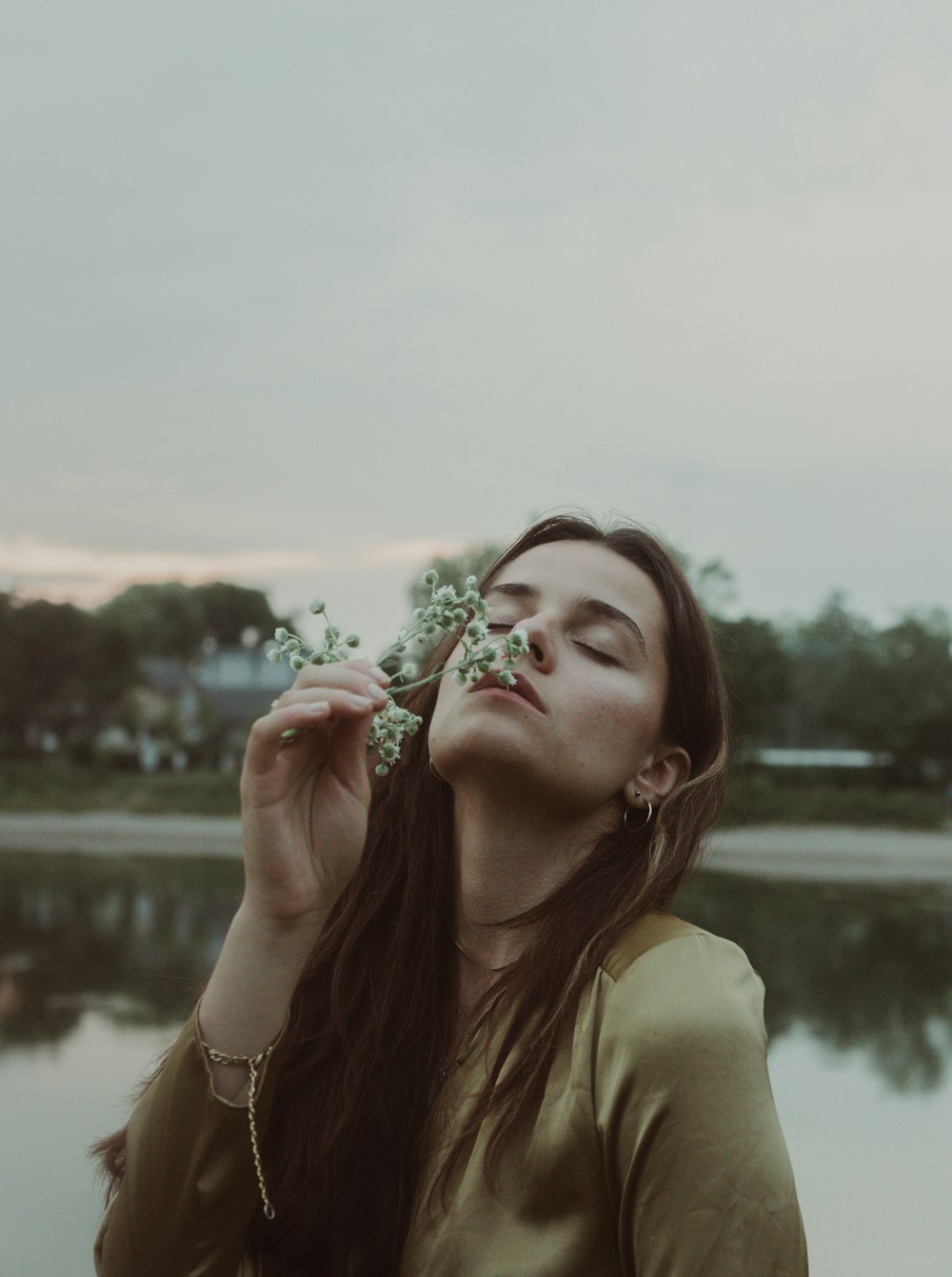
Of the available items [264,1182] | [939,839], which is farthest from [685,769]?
[939,839]

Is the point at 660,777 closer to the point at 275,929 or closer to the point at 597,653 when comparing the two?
the point at 597,653

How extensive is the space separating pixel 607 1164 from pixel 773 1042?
736 cm

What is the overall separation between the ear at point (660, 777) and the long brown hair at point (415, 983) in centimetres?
3

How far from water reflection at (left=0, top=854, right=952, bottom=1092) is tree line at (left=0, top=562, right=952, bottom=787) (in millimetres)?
10112

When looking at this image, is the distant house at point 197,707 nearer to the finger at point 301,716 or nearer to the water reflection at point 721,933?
the water reflection at point 721,933

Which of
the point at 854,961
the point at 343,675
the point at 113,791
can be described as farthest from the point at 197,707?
the point at 343,675

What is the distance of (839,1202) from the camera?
5703mm

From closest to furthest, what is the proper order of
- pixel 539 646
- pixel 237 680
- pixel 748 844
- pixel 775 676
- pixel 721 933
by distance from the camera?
pixel 539 646 → pixel 721 933 → pixel 748 844 → pixel 775 676 → pixel 237 680

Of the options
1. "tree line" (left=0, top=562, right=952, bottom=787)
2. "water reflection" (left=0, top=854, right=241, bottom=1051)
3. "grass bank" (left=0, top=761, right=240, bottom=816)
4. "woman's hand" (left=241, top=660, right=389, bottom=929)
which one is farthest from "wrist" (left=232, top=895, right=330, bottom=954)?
"grass bank" (left=0, top=761, right=240, bottom=816)

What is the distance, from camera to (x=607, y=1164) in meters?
1.71

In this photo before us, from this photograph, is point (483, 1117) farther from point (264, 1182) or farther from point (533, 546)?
point (533, 546)

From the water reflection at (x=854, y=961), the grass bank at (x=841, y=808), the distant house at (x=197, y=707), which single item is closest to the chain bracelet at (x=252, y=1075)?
the water reflection at (x=854, y=961)

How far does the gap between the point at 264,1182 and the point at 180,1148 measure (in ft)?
0.57

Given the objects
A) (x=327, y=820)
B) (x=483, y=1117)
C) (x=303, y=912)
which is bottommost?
(x=483, y=1117)
